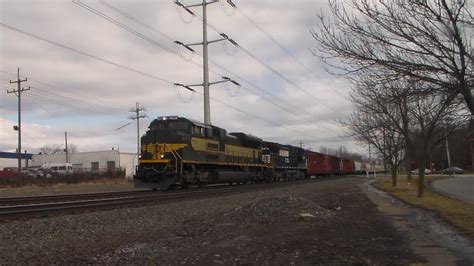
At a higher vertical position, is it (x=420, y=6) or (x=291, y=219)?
(x=420, y=6)

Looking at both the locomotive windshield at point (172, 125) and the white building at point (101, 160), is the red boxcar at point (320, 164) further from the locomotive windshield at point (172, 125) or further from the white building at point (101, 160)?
the white building at point (101, 160)

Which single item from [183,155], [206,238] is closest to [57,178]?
[183,155]

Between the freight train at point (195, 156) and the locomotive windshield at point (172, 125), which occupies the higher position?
the locomotive windshield at point (172, 125)

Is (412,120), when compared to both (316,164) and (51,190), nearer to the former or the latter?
(51,190)

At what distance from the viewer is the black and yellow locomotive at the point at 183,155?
26.6 meters

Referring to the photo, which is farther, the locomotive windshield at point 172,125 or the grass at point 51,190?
the grass at point 51,190

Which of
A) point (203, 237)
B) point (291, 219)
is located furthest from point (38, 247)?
point (291, 219)

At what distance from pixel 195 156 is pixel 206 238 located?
17.6 meters

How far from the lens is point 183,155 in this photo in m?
26.9

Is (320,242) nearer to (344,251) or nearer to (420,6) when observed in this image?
(344,251)

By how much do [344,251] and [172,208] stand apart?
8.50m

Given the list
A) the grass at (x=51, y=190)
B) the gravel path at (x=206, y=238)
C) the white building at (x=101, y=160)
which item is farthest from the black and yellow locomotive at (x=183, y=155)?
the white building at (x=101, y=160)

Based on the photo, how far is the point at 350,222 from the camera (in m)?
14.6

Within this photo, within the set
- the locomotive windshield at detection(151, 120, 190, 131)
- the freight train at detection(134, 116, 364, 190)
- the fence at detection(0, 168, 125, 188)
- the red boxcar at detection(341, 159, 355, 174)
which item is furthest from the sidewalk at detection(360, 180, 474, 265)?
the red boxcar at detection(341, 159, 355, 174)
